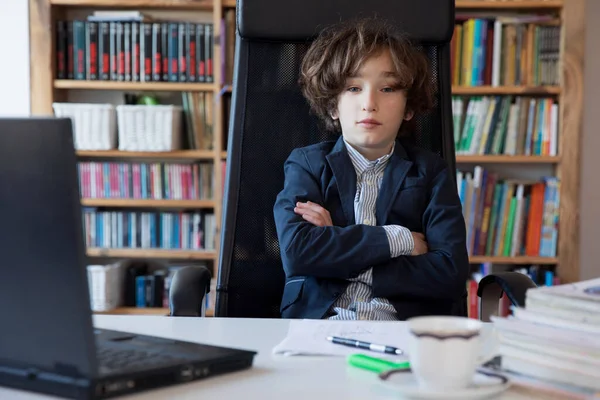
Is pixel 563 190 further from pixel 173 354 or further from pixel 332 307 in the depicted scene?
pixel 173 354

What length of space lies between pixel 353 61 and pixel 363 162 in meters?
0.20

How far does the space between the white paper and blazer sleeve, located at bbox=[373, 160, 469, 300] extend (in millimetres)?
354

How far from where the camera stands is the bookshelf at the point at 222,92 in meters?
3.11

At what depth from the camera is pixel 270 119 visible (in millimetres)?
1704

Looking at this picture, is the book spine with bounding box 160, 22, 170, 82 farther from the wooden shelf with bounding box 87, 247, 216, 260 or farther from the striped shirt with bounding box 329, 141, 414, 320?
the striped shirt with bounding box 329, 141, 414, 320

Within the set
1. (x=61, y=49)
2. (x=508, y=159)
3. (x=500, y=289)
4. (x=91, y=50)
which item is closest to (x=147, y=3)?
(x=91, y=50)

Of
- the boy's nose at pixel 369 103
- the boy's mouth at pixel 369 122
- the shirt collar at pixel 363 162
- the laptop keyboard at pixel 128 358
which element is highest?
the boy's nose at pixel 369 103

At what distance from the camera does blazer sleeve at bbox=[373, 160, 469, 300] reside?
1498 millimetres

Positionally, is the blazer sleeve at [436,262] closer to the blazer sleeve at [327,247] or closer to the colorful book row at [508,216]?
the blazer sleeve at [327,247]

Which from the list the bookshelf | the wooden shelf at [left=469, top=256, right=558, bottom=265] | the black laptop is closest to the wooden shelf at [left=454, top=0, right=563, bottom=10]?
the bookshelf

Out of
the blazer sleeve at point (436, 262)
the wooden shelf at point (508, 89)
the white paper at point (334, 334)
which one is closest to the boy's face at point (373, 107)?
the blazer sleeve at point (436, 262)

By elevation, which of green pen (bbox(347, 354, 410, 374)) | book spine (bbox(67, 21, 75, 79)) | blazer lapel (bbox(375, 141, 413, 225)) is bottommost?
green pen (bbox(347, 354, 410, 374))

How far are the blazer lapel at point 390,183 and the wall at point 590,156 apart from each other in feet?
6.32

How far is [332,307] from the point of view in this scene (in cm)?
153
